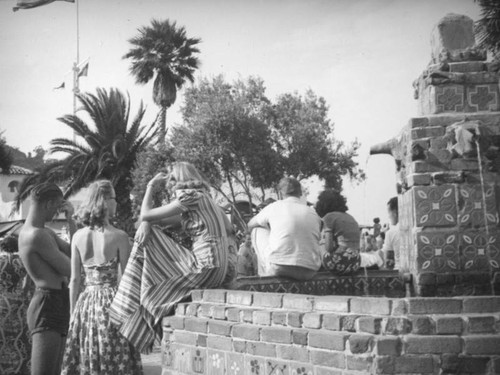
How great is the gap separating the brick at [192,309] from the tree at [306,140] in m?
29.6

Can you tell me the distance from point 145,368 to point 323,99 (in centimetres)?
2920

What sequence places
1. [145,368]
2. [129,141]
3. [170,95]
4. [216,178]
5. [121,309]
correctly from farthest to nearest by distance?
[170,95], [216,178], [129,141], [145,368], [121,309]

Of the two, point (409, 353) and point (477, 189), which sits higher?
point (477, 189)

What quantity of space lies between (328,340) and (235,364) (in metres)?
0.79

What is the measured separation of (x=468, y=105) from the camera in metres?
5.09

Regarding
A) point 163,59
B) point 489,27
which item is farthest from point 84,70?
point 489,27

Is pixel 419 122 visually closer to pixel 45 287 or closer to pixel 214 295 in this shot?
pixel 214 295

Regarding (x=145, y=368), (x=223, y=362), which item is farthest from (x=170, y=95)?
(x=223, y=362)

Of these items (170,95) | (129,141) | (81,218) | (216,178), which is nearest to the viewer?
(81,218)

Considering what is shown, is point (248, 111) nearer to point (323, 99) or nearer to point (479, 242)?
point (323, 99)

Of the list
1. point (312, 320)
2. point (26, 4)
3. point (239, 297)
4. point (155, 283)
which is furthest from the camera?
point (26, 4)

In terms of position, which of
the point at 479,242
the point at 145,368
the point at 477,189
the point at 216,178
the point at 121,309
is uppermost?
the point at 216,178

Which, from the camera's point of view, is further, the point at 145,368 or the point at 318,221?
the point at 145,368

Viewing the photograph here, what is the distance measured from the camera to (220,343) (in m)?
4.14
